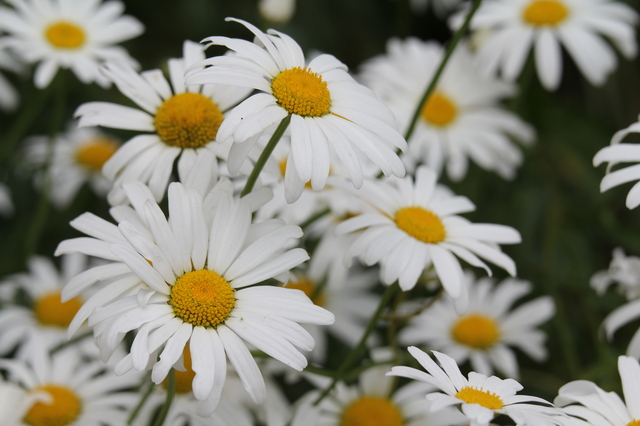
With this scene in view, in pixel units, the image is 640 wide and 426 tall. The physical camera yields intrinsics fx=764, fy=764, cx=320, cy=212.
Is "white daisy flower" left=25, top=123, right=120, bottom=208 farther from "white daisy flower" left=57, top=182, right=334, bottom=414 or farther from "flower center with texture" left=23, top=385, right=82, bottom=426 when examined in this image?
"white daisy flower" left=57, top=182, right=334, bottom=414

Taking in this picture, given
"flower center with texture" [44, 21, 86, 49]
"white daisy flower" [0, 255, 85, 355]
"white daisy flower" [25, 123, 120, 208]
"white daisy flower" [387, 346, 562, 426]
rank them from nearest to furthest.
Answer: "white daisy flower" [387, 346, 562, 426]
"white daisy flower" [0, 255, 85, 355]
"flower center with texture" [44, 21, 86, 49]
"white daisy flower" [25, 123, 120, 208]

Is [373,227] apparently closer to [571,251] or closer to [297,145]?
[297,145]

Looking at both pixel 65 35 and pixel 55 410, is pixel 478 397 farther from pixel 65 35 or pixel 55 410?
pixel 65 35

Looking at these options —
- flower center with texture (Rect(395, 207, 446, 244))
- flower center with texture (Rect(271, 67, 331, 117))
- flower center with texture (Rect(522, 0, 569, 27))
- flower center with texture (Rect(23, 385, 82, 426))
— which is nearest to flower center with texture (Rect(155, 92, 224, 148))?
flower center with texture (Rect(271, 67, 331, 117))

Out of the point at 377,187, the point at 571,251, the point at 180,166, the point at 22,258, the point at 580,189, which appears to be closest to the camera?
the point at 180,166

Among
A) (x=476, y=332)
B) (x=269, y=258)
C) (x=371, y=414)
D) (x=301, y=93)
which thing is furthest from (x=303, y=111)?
(x=476, y=332)

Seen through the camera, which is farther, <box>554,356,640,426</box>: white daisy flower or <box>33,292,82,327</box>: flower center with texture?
<box>33,292,82,327</box>: flower center with texture

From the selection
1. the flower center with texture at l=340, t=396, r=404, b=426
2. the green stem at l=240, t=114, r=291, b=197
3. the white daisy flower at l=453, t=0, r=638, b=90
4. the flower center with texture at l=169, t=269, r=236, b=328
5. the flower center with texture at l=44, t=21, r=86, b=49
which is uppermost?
the flower center with texture at l=44, t=21, r=86, b=49

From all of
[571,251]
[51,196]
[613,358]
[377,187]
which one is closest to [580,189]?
[571,251]

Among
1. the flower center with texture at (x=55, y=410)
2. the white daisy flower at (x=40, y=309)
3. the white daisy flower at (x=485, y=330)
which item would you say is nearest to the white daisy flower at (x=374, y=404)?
the white daisy flower at (x=485, y=330)
